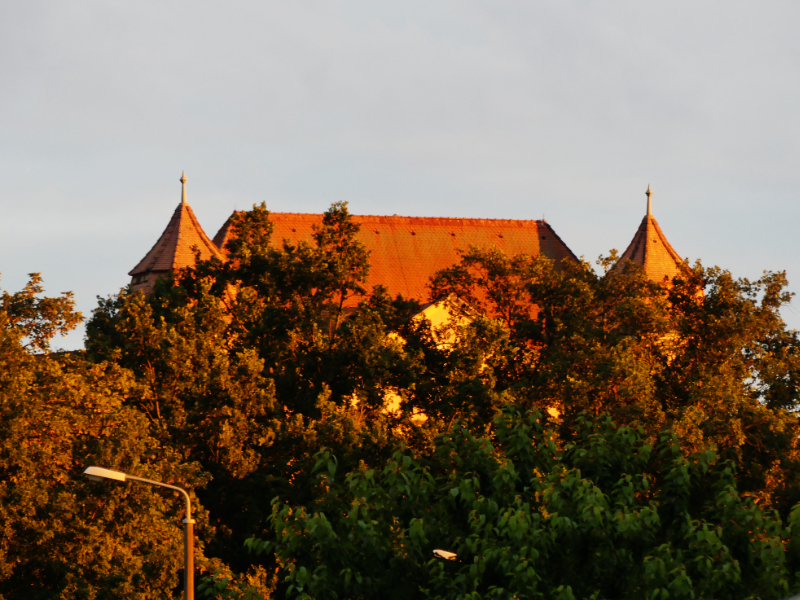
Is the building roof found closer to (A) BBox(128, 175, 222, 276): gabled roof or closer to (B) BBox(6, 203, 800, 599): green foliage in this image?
(A) BBox(128, 175, 222, 276): gabled roof

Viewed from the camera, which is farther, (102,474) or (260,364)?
(260,364)

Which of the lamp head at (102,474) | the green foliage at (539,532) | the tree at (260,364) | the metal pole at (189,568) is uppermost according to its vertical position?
the tree at (260,364)

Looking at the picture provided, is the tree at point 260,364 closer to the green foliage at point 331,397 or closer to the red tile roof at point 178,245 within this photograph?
the green foliage at point 331,397

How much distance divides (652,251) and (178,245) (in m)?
25.0

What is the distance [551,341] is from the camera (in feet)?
107

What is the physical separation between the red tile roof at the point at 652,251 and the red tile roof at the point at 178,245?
72.4 ft

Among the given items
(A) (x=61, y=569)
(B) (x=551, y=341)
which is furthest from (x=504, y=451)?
(B) (x=551, y=341)

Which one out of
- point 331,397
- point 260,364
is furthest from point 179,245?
point 260,364

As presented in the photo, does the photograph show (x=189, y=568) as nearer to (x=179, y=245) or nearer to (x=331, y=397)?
(x=331, y=397)

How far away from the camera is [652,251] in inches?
2223

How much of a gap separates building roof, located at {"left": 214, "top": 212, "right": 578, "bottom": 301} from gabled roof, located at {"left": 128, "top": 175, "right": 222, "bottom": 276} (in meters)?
2.18

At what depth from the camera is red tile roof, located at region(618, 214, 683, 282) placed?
5588 cm

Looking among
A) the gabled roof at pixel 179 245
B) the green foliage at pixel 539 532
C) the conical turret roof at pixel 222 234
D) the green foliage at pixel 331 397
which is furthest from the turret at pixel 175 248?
the green foliage at pixel 539 532

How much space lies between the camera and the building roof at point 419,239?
177 feet
